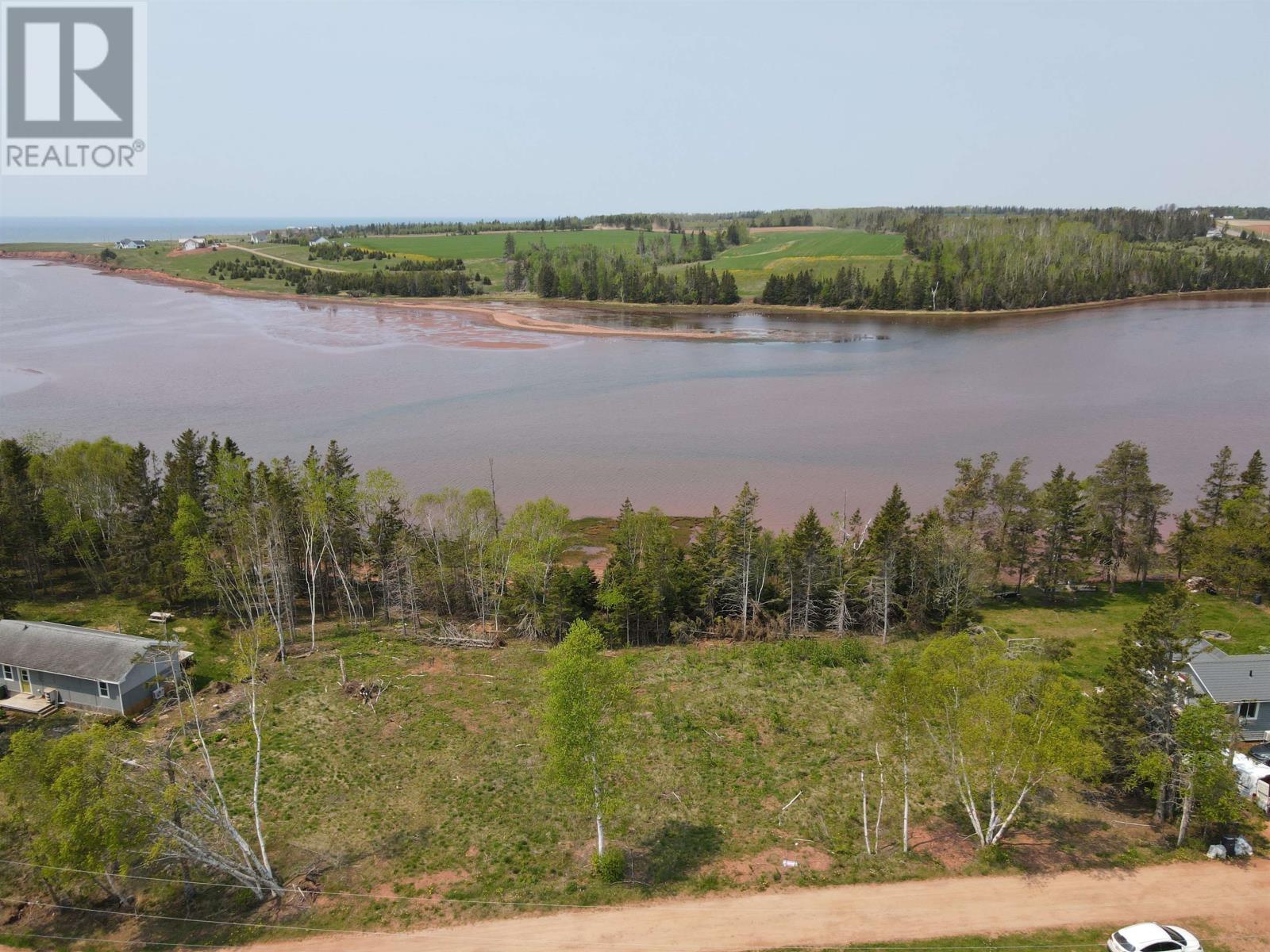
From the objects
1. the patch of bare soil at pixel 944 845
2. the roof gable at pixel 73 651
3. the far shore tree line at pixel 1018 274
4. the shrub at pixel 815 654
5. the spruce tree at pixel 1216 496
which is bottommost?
the patch of bare soil at pixel 944 845

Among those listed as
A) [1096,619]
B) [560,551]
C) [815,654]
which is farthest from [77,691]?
[1096,619]

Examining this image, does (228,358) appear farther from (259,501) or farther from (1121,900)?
(1121,900)

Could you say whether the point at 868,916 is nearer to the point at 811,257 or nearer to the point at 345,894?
the point at 345,894

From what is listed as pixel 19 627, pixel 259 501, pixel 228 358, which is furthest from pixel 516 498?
pixel 228 358

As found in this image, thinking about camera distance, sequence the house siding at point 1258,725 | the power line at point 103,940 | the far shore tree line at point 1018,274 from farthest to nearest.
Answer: the far shore tree line at point 1018,274
the house siding at point 1258,725
the power line at point 103,940

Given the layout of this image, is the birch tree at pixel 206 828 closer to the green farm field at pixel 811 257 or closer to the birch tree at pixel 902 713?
the birch tree at pixel 902 713

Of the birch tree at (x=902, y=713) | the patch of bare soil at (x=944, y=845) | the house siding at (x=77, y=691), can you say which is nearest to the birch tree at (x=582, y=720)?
the birch tree at (x=902, y=713)
